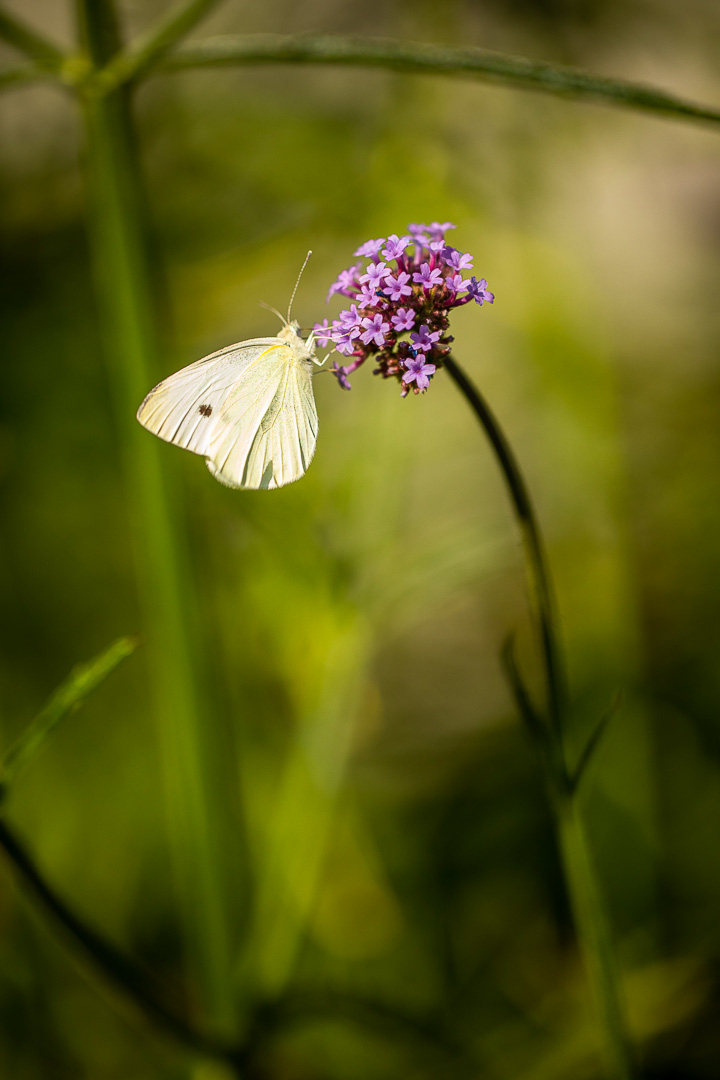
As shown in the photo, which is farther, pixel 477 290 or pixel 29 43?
pixel 29 43

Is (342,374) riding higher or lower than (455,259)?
lower

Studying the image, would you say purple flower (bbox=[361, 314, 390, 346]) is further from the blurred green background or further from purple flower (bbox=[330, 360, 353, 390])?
the blurred green background

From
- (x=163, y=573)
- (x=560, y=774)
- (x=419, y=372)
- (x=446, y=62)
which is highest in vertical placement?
(x=446, y=62)

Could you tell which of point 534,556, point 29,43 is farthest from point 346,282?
point 29,43

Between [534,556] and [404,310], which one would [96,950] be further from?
[404,310]

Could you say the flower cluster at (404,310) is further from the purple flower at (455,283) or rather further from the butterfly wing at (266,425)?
the butterfly wing at (266,425)

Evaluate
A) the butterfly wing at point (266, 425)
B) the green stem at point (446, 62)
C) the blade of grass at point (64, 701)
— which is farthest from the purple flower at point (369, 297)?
the blade of grass at point (64, 701)
